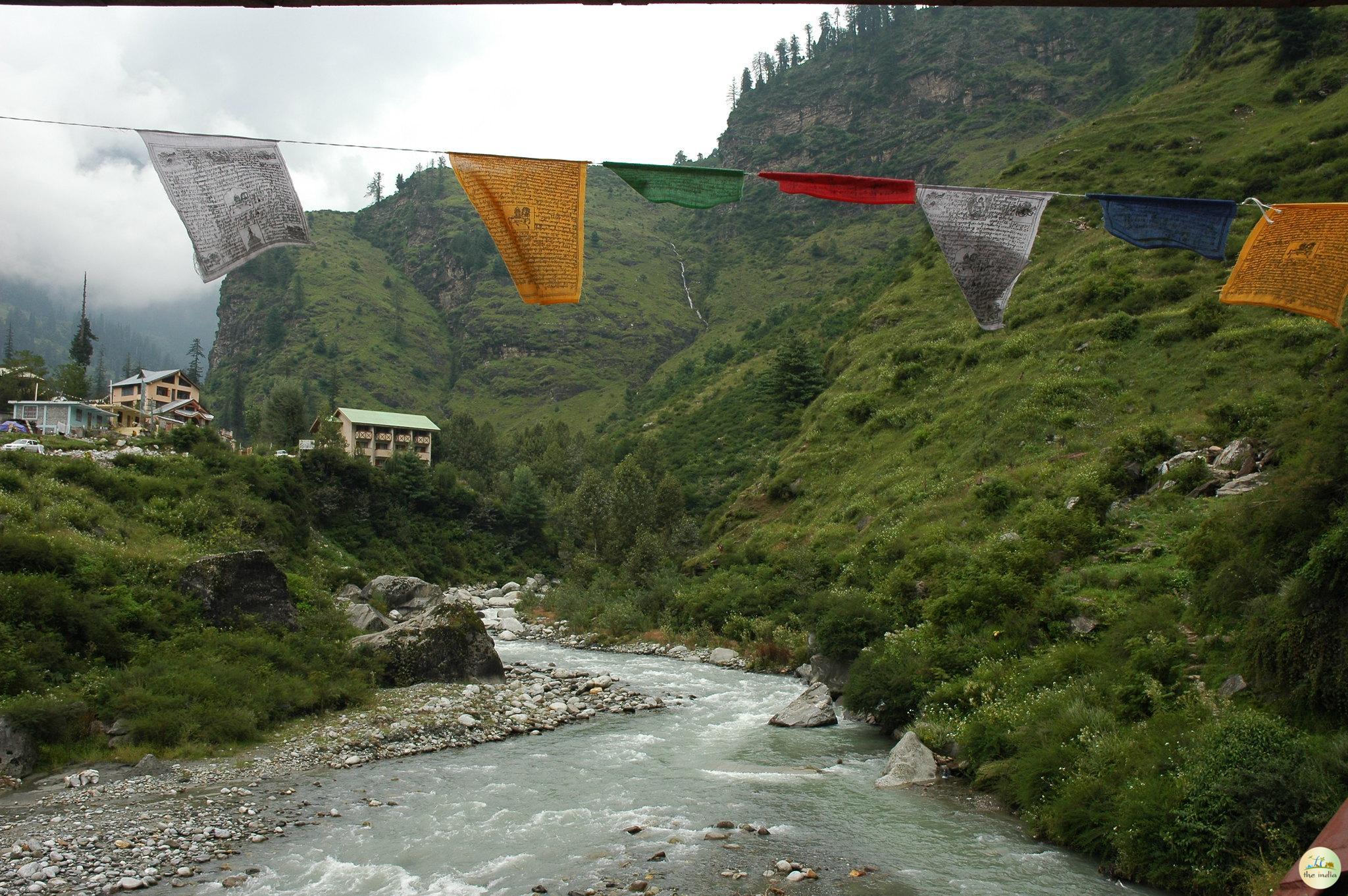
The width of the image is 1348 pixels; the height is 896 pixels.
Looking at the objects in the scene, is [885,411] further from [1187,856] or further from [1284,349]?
[1187,856]

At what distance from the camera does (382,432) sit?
76.6m

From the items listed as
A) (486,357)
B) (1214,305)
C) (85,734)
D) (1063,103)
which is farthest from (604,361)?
(85,734)

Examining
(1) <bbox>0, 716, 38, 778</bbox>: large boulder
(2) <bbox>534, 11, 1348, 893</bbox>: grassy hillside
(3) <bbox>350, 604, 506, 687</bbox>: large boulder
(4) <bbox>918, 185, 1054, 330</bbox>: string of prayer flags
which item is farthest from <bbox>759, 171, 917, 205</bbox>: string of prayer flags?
(3) <bbox>350, 604, 506, 687</bbox>: large boulder

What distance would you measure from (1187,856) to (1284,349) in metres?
19.1

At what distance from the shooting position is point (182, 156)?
824 centimetres

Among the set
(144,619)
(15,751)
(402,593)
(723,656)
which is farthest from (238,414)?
(15,751)

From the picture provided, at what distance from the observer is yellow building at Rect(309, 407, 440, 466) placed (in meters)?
74.2

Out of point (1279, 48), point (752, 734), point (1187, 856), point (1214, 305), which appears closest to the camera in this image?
point (1187, 856)

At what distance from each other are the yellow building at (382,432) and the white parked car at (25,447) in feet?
130

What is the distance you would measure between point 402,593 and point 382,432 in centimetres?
4494

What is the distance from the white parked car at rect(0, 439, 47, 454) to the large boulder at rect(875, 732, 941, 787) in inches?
1086

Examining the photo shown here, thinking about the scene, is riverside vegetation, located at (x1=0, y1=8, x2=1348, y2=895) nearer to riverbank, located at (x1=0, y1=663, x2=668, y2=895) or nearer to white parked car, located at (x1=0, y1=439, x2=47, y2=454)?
riverbank, located at (x1=0, y1=663, x2=668, y2=895)

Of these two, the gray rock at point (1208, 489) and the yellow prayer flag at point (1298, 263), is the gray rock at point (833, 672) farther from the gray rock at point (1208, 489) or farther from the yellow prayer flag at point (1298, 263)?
the yellow prayer flag at point (1298, 263)

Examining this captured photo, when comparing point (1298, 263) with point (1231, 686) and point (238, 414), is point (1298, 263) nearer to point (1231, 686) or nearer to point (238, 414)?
point (1231, 686)
